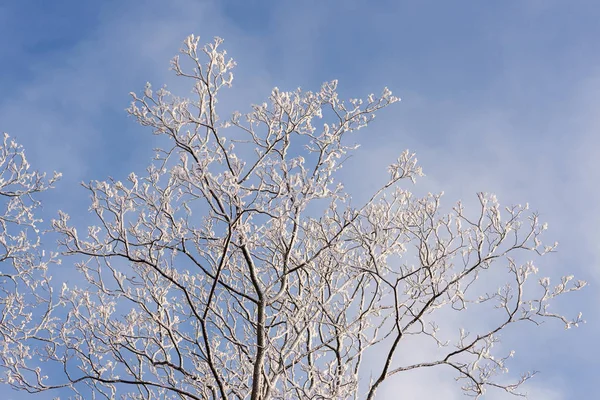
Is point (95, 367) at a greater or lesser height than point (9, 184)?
lesser

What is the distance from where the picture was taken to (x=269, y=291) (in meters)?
6.66

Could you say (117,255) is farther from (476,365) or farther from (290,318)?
(476,365)

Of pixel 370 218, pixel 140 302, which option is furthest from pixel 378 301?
pixel 140 302

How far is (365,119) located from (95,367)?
4586 millimetres

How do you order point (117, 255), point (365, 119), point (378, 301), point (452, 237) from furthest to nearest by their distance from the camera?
1. point (378, 301)
2. point (452, 237)
3. point (365, 119)
4. point (117, 255)

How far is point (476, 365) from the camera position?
7.21m

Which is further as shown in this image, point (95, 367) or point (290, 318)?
point (95, 367)

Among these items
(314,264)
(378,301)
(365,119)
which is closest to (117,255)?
(314,264)

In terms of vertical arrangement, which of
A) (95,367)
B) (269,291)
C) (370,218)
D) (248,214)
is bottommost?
(95,367)

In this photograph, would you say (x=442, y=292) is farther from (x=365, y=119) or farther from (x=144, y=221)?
(x=144, y=221)

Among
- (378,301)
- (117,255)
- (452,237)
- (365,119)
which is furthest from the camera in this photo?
(378,301)

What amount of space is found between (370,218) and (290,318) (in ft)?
5.20

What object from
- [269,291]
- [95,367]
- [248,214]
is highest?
[248,214]

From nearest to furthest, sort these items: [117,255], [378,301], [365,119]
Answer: [117,255] → [365,119] → [378,301]
